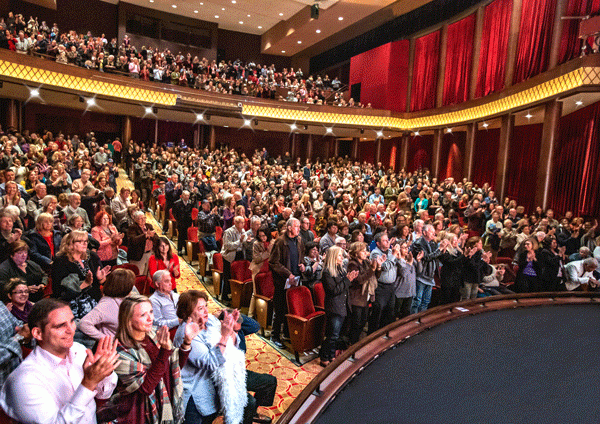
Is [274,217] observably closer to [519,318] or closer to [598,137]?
[519,318]

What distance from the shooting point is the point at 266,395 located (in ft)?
8.39

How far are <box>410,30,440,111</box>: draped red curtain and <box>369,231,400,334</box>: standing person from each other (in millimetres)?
12810

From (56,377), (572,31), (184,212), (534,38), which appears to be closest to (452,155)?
(534,38)

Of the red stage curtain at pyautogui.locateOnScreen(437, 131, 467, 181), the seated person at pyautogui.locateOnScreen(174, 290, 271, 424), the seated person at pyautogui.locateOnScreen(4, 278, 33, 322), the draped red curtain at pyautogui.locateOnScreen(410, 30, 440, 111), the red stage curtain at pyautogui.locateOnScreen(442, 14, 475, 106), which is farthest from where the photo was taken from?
the draped red curtain at pyautogui.locateOnScreen(410, 30, 440, 111)

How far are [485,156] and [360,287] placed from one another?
11.6 metres

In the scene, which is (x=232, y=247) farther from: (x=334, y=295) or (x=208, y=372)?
(x=208, y=372)

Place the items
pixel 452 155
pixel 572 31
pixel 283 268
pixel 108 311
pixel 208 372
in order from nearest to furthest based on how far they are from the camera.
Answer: pixel 208 372
pixel 108 311
pixel 283 268
pixel 572 31
pixel 452 155

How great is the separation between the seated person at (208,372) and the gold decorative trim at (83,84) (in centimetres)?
1085

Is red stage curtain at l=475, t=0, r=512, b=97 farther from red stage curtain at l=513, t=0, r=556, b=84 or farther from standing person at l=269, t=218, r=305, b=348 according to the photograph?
standing person at l=269, t=218, r=305, b=348

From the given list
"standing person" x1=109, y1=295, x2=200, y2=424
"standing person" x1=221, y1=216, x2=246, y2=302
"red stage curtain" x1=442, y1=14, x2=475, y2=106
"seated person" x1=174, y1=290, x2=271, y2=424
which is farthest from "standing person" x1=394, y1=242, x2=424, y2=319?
"red stage curtain" x1=442, y1=14, x2=475, y2=106

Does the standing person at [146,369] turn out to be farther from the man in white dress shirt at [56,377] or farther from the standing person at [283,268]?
the standing person at [283,268]

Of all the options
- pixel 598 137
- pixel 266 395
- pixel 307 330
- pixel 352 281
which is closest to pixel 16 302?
pixel 266 395

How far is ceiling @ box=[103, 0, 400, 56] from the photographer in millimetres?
15006

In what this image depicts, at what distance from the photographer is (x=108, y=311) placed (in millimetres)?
2348
